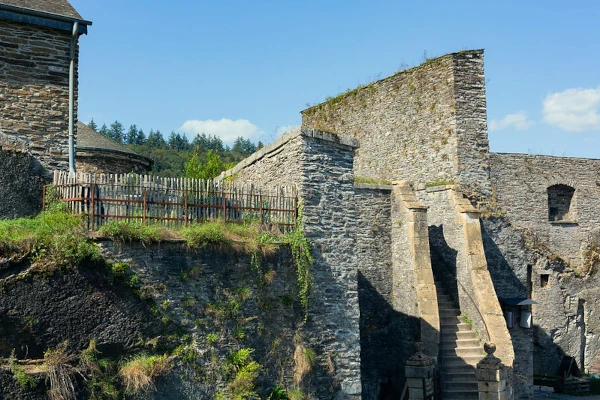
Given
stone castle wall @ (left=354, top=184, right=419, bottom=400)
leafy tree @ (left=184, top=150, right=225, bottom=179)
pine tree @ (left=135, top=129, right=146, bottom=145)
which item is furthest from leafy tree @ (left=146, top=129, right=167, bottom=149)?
stone castle wall @ (left=354, top=184, right=419, bottom=400)

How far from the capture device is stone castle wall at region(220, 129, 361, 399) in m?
13.4

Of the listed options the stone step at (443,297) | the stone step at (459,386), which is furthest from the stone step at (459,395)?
the stone step at (443,297)

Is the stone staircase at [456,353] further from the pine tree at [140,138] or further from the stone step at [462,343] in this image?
the pine tree at [140,138]

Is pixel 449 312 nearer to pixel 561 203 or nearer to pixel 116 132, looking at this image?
pixel 561 203

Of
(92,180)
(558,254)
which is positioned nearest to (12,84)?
(92,180)

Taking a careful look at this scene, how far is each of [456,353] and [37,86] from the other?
41.5ft

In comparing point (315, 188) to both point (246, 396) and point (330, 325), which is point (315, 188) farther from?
point (246, 396)

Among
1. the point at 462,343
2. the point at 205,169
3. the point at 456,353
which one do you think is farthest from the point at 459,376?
the point at 205,169

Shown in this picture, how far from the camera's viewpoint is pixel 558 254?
23.8 meters

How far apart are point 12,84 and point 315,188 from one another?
6717 millimetres

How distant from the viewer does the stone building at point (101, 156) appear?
2114 cm

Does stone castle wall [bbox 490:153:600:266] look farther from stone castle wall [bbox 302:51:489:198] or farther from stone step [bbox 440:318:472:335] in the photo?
stone step [bbox 440:318:472:335]

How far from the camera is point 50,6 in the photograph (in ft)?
46.2

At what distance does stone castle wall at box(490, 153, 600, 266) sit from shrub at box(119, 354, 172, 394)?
537 inches
